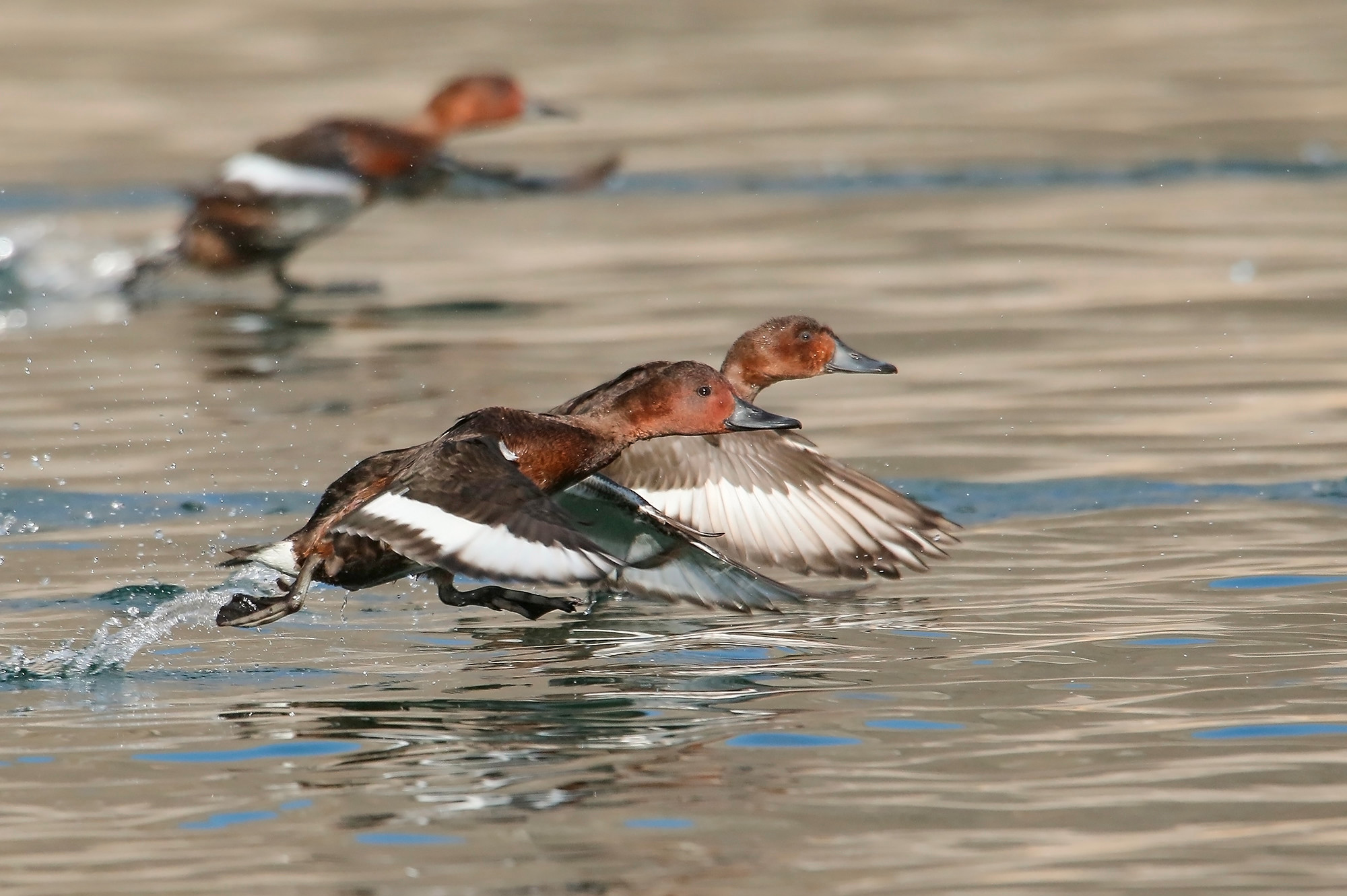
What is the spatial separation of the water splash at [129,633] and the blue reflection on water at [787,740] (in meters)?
1.77

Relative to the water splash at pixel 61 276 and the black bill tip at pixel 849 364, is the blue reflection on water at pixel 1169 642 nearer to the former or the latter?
the black bill tip at pixel 849 364

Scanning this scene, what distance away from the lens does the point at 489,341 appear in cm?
1116

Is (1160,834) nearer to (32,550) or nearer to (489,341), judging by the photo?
(32,550)

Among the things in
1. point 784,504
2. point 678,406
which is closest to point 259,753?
point 678,406

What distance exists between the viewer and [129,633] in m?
5.79

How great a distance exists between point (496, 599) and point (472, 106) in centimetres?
842

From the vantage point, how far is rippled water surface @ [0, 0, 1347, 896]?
164 inches

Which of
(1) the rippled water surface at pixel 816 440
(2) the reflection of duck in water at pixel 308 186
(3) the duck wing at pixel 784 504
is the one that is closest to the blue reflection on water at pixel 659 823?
(1) the rippled water surface at pixel 816 440

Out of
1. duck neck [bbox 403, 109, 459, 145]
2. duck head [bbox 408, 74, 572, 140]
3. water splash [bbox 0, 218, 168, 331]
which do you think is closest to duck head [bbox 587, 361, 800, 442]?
Result: water splash [bbox 0, 218, 168, 331]

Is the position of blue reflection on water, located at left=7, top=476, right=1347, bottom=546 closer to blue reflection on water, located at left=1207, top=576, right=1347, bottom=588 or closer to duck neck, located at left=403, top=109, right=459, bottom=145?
blue reflection on water, located at left=1207, top=576, right=1347, bottom=588

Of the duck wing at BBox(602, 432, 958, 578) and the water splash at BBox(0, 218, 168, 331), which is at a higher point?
the water splash at BBox(0, 218, 168, 331)

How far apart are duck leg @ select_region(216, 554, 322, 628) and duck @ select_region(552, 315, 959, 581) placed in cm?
100

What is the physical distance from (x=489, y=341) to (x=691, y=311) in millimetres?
1193

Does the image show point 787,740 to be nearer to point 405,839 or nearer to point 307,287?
point 405,839
